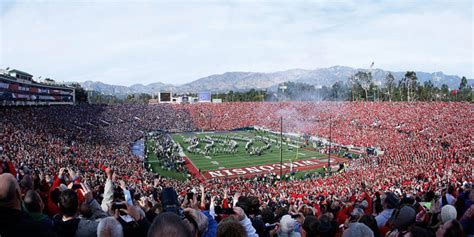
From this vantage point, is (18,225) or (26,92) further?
(26,92)

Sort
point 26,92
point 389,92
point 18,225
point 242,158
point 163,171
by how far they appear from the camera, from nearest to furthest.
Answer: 1. point 18,225
2. point 163,171
3. point 242,158
4. point 26,92
5. point 389,92

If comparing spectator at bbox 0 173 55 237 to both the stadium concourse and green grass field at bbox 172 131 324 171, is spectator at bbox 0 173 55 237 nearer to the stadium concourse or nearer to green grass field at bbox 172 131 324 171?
the stadium concourse

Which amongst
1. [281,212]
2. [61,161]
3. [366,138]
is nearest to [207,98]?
[366,138]

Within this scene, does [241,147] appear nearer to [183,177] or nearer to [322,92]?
[183,177]

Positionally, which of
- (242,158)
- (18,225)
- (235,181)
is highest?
(18,225)

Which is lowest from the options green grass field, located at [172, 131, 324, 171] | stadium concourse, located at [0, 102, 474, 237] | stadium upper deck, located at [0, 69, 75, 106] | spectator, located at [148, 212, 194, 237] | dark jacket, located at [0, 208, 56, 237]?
green grass field, located at [172, 131, 324, 171]

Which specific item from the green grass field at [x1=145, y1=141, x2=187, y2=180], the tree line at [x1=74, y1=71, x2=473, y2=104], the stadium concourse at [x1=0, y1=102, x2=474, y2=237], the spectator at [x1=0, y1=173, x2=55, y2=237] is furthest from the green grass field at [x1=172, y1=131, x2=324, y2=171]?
the tree line at [x1=74, y1=71, x2=473, y2=104]

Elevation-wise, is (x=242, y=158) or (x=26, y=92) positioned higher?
(x=26, y=92)

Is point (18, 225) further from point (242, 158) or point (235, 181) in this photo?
point (242, 158)

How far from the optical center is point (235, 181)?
23.9 meters

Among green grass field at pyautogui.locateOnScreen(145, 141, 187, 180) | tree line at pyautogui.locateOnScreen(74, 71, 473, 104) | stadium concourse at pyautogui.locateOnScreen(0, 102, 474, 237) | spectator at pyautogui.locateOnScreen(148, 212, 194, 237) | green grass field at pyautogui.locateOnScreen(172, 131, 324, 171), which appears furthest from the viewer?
tree line at pyautogui.locateOnScreen(74, 71, 473, 104)

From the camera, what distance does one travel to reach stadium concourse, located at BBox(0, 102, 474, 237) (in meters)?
3.30

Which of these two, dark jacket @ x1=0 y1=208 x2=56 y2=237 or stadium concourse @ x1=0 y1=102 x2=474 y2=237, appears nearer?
dark jacket @ x1=0 y1=208 x2=56 y2=237

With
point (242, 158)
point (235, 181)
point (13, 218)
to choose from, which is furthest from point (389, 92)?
point (13, 218)
